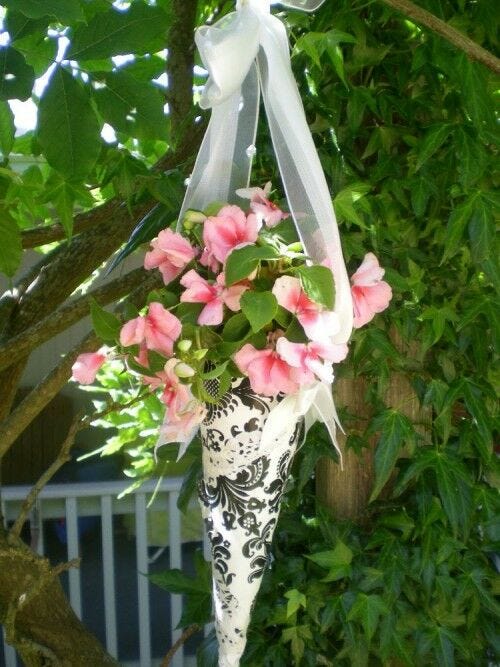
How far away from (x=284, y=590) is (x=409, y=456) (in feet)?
0.72

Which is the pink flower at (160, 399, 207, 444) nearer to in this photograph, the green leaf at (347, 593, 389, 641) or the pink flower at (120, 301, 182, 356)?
the pink flower at (120, 301, 182, 356)

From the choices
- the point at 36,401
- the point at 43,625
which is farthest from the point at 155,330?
the point at 43,625

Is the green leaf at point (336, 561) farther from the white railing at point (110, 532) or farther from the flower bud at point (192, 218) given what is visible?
the white railing at point (110, 532)

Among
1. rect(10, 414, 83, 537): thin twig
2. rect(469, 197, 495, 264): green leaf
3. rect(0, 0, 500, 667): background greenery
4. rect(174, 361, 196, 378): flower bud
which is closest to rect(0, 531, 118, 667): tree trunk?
rect(10, 414, 83, 537): thin twig

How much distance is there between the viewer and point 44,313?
5.16ft

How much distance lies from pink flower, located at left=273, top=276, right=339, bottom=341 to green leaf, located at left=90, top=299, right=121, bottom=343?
15 cm

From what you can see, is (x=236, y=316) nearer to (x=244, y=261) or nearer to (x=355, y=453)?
(x=244, y=261)

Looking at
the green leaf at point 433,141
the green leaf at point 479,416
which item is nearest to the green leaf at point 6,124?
the green leaf at point 433,141

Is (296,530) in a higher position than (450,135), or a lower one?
lower

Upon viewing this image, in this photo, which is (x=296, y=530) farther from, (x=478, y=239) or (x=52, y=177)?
(x=52, y=177)

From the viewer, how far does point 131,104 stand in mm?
945

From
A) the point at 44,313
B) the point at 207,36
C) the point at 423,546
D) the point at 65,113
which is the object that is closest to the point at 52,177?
the point at 44,313

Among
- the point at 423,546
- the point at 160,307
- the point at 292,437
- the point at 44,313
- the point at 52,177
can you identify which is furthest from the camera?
the point at 44,313

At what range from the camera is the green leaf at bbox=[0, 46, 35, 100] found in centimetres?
85
